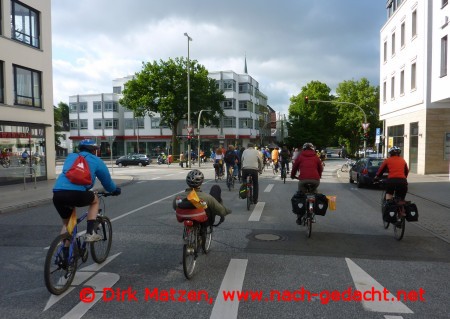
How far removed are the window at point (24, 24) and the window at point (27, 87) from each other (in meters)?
1.51

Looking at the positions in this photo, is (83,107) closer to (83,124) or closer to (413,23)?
(83,124)

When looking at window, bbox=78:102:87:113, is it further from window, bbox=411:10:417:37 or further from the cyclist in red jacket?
the cyclist in red jacket

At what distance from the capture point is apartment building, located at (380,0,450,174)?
A: 2056cm

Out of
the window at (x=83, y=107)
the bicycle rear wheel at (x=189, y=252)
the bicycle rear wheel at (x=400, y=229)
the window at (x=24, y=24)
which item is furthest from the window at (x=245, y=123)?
the bicycle rear wheel at (x=189, y=252)

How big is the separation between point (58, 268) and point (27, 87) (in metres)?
18.3

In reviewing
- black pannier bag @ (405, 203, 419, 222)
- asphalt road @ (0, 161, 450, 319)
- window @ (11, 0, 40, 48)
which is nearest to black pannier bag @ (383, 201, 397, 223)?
black pannier bag @ (405, 203, 419, 222)

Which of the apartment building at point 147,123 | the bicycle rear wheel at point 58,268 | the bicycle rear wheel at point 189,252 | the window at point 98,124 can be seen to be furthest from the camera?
the window at point 98,124

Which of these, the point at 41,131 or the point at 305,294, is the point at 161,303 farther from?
the point at 41,131

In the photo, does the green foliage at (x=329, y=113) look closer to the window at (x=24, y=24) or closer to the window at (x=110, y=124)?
the window at (x=110, y=124)

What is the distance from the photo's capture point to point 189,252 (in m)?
4.65

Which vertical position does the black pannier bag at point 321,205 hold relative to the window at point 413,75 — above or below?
below

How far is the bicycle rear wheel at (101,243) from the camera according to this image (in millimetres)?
5234

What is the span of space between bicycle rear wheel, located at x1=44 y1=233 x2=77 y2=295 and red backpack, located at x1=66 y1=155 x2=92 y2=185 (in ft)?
2.07

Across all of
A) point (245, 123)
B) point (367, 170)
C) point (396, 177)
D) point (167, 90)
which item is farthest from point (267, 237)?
point (245, 123)
